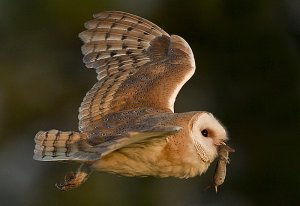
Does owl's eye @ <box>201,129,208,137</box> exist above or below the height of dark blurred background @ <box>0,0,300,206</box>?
above

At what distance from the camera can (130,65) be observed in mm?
10336

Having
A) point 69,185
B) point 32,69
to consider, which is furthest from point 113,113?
point 32,69

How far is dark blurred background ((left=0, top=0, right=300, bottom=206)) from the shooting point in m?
14.8

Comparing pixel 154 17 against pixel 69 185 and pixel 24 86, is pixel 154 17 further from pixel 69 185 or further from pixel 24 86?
pixel 69 185

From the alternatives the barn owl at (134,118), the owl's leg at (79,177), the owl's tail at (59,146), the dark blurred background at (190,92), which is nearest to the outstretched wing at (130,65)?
the barn owl at (134,118)

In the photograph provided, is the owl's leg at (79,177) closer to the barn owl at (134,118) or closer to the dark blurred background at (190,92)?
the barn owl at (134,118)

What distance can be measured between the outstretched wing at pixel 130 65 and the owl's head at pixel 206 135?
1.97ft

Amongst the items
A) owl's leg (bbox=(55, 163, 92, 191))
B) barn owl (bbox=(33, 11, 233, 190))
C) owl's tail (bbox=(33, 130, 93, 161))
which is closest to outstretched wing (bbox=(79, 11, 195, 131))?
barn owl (bbox=(33, 11, 233, 190))

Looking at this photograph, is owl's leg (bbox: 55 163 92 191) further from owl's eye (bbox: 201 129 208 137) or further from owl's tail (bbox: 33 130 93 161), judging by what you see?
owl's eye (bbox: 201 129 208 137)

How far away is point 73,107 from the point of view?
1492 cm

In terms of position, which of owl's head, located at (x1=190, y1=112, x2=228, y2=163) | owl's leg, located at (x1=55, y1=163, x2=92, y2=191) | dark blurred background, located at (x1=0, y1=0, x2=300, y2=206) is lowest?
dark blurred background, located at (x1=0, y1=0, x2=300, y2=206)

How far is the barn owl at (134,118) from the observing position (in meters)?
8.66

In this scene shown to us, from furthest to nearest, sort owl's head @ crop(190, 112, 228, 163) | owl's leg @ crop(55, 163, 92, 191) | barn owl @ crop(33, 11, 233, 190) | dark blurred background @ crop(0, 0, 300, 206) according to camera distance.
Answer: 1. dark blurred background @ crop(0, 0, 300, 206)
2. owl's leg @ crop(55, 163, 92, 191)
3. owl's head @ crop(190, 112, 228, 163)
4. barn owl @ crop(33, 11, 233, 190)

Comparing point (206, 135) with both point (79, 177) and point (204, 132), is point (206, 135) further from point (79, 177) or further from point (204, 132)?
point (79, 177)
